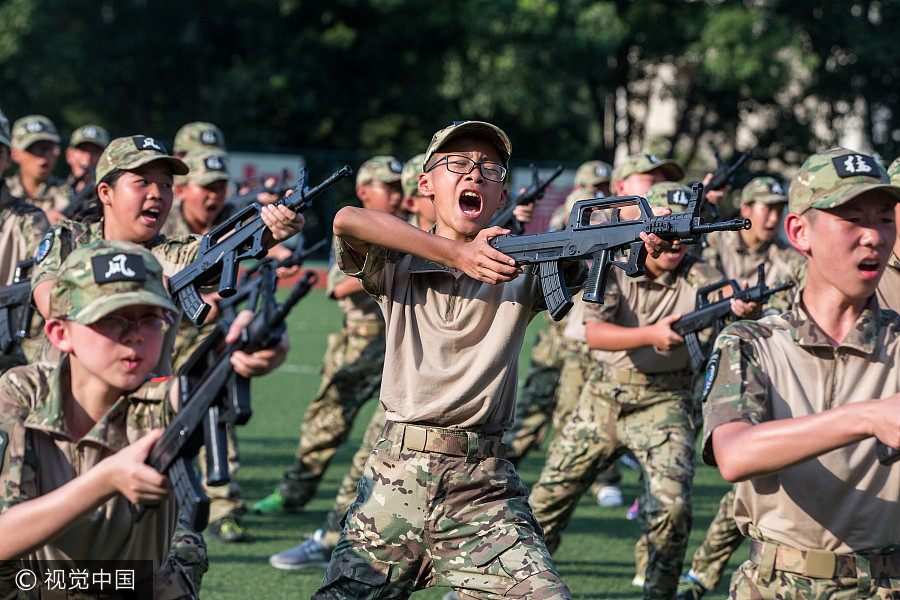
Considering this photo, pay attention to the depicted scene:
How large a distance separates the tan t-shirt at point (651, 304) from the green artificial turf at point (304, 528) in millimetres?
1492

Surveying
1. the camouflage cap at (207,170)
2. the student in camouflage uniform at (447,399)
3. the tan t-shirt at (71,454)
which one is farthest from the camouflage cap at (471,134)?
the camouflage cap at (207,170)

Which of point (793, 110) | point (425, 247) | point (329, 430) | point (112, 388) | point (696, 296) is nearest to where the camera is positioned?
point (112, 388)

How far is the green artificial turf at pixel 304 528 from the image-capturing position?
7.17 meters

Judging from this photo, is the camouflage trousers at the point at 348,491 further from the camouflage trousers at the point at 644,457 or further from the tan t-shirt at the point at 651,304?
the tan t-shirt at the point at 651,304

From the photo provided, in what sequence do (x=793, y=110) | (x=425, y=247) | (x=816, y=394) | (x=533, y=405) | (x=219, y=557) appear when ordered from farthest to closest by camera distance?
1. (x=793, y=110)
2. (x=533, y=405)
3. (x=219, y=557)
4. (x=425, y=247)
5. (x=816, y=394)

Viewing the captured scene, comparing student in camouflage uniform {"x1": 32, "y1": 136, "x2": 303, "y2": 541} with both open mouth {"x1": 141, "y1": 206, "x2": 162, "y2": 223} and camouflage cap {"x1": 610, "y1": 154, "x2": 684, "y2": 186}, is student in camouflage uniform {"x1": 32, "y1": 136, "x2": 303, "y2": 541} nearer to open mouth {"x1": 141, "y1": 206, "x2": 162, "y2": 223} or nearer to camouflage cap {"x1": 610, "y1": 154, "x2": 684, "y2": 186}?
open mouth {"x1": 141, "y1": 206, "x2": 162, "y2": 223}

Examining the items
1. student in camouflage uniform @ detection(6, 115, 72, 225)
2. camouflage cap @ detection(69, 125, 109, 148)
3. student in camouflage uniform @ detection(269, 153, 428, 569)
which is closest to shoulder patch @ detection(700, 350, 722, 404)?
student in camouflage uniform @ detection(269, 153, 428, 569)

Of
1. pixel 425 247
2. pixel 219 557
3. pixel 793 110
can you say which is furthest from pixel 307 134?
pixel 425 247

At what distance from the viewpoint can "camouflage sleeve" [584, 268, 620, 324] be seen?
268 inches

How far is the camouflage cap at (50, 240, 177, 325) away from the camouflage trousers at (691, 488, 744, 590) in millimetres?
4262

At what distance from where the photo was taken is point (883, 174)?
3691mm

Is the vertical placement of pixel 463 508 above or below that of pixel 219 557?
above

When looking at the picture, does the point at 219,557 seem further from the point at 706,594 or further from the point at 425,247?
the point at 425,247

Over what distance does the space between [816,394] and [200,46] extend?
29161 mm
